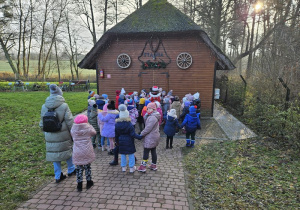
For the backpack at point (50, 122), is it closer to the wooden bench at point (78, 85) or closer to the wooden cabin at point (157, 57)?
the wooden cabin at point (157, 57)

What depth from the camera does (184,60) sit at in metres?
10.8

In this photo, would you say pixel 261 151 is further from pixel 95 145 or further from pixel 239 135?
pixel 95 145

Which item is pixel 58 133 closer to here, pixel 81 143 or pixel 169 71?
pixel 81 143

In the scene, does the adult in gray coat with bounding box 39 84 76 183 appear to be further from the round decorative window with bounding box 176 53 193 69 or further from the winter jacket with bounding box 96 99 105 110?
the round decorative window with bounding box 176 53 193 69

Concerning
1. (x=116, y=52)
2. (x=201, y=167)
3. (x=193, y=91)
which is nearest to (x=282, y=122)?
(x=201, y=167)

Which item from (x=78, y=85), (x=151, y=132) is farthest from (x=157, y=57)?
(x=78, y=85)

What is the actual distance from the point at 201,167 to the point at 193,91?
252 inches

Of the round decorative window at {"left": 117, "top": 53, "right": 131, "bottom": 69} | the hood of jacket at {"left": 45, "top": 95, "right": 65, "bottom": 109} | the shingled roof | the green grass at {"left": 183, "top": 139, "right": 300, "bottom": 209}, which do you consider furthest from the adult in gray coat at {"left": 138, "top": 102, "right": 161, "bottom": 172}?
the round decorative window at {"left": 117, "top": 53, "right": 131, "bottom": 69}

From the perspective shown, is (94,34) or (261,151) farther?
(94,34)

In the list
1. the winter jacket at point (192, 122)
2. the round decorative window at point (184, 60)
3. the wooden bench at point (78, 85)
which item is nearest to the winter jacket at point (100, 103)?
the winter jacket at point (192, 122)

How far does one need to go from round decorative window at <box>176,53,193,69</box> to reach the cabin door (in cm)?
91

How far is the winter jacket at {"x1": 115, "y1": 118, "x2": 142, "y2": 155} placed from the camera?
15.3ft

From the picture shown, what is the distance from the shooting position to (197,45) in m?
10.7

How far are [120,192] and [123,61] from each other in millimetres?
8349
